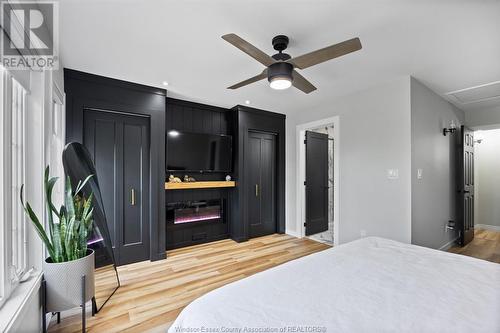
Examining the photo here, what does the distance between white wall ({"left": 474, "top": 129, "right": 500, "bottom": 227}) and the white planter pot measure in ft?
23.9

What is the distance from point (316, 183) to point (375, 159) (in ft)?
5.34

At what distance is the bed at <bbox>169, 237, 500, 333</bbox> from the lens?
0.94m

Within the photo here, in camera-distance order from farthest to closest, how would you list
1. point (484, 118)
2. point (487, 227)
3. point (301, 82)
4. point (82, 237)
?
point (487, 227) → point (484, 118) → point (301, 82) → point (82, 237)

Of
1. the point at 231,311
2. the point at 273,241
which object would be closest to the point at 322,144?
the point at 273,241

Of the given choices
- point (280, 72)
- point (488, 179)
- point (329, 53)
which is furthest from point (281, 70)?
point (488, 179)

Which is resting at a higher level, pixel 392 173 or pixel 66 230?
pixel 392 173

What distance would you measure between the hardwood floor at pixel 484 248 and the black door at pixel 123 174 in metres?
4.81

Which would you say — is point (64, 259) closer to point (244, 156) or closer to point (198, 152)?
point (198, 152)

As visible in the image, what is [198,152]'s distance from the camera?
12.8 feet

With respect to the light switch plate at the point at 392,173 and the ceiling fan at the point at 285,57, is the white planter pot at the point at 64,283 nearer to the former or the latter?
the ceiling fan at the point at 285,57

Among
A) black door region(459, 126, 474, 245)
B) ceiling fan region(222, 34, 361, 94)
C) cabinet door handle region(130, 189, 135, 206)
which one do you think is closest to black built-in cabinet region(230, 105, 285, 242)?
cabinet door handle region(130, 189, 135, 206)

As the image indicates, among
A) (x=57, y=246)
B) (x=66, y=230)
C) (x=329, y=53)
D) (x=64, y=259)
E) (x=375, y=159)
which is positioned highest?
(x=329, y=53)

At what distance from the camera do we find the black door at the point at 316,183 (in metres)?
4.55

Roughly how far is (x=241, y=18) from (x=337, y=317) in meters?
2.09
